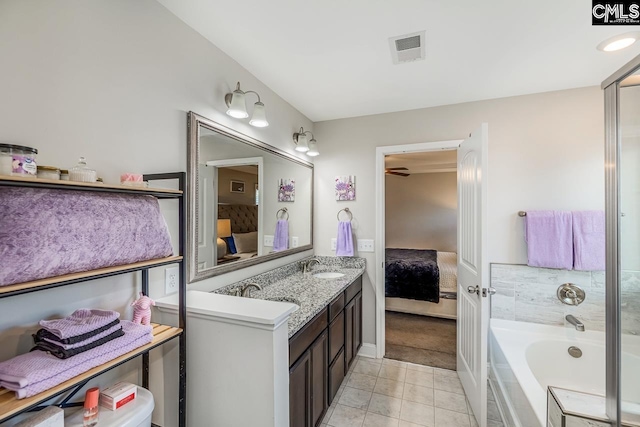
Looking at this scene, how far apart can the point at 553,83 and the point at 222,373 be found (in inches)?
118

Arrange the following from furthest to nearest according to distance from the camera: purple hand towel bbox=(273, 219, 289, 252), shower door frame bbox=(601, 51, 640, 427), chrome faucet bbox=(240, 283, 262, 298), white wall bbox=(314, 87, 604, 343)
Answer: purple hand towel bbox=(273, 219, 289, 252)
white wall bbox=(314, 87, 604, 343)
chrome faucet bbox=(240, 283, 262, 298)
shower door frame bbox=(601, 51, 640, 427)

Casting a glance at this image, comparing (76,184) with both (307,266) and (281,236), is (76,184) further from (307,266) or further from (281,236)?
(307,266)

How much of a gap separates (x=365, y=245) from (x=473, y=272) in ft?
3.45

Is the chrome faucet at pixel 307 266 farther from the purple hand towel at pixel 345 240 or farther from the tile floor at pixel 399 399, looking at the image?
the tile floor at pixel 399 399

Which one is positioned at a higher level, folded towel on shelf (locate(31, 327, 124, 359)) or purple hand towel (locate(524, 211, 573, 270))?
purple hand towel (locate(524, 211, 573, 270))

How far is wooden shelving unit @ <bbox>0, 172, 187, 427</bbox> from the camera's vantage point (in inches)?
27.2

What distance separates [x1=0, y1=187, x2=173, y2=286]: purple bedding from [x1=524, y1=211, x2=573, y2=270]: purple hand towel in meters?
2.65

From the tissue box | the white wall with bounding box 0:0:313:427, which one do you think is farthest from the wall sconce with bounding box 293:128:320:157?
the tissue box

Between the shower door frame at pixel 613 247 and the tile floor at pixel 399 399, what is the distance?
1.19 m

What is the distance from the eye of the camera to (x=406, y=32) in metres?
1.59

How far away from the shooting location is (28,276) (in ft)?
2.38

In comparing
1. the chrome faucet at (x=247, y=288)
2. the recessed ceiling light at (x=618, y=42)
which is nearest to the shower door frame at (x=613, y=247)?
the recessed ceiling light at (x=618, y=42)

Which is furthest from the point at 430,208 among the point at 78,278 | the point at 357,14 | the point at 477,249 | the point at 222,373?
the point at 78,278

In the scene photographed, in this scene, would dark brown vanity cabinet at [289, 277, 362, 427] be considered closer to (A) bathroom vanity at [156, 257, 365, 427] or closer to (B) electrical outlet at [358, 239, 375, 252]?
Answer: (A) bathroom vanity at [156, 257, 365, 427]
